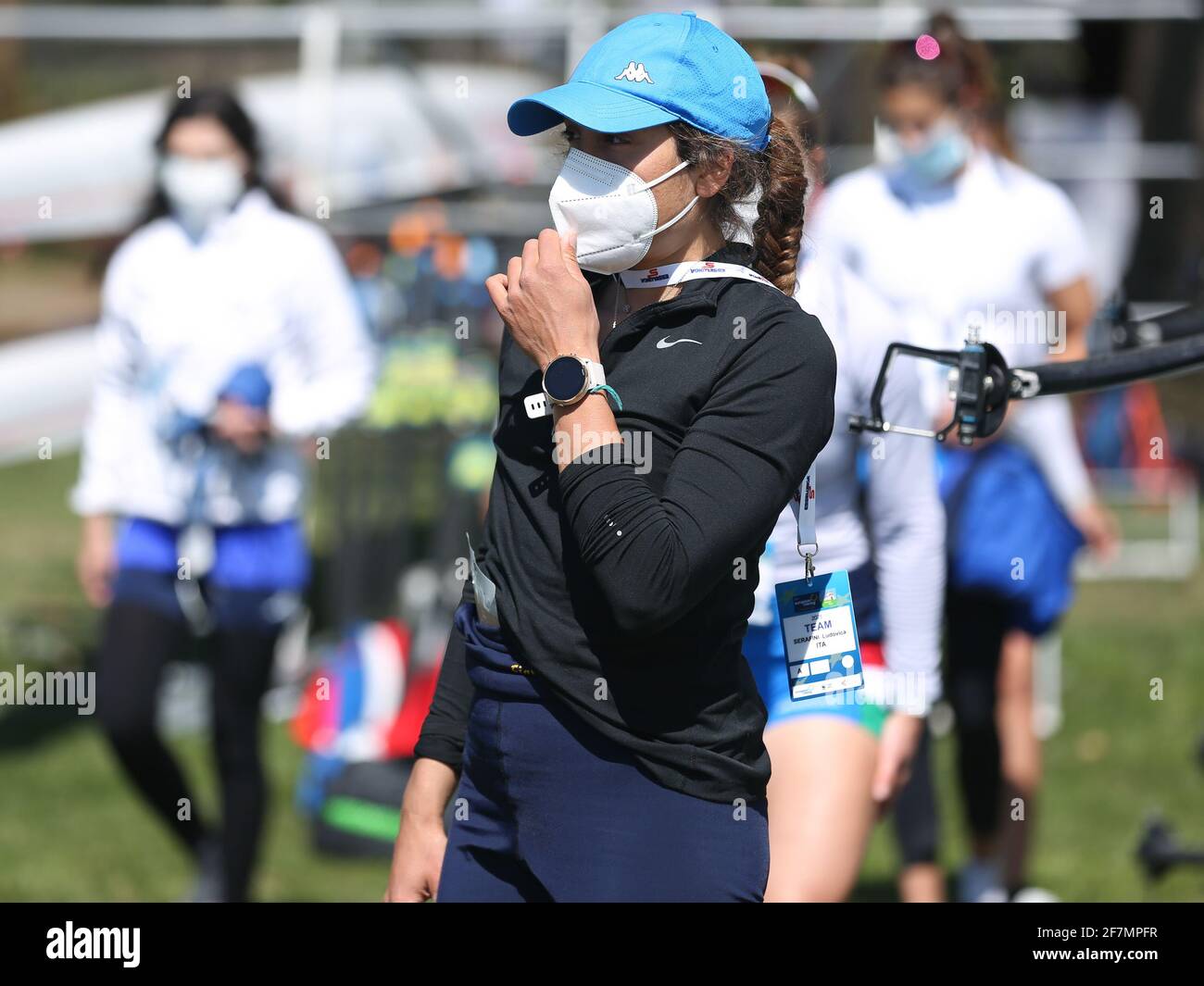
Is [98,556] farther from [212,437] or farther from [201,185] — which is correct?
[201,185]

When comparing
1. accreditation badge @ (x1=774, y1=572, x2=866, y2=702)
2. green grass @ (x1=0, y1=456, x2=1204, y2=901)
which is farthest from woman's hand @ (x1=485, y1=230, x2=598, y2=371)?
green grass @ (x1=0, y1=456, x2=1204, y2=901)

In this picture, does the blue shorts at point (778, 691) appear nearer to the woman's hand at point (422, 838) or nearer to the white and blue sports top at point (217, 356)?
the woman's hand at point (422, 838)

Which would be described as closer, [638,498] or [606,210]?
[638,498]

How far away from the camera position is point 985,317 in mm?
4812

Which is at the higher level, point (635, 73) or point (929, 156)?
point (929, 156)

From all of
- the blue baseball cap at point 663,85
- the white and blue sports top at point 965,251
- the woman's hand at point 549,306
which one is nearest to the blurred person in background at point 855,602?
the blue baseball cap at point 663,85

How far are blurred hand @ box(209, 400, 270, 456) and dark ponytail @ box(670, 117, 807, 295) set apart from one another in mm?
2656

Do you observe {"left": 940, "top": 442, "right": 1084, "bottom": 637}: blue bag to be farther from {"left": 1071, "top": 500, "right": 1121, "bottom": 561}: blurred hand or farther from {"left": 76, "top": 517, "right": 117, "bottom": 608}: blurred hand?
{"left": 76, "top": 517, "right": 117, "bottom": 608}: blurred hand

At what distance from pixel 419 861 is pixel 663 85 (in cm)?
124

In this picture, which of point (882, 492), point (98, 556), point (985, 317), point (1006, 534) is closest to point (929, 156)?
point (985, 317)

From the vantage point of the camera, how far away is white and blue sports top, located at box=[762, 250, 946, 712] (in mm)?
3414

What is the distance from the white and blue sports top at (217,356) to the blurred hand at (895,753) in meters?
2.19

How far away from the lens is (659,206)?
94.9 inches
